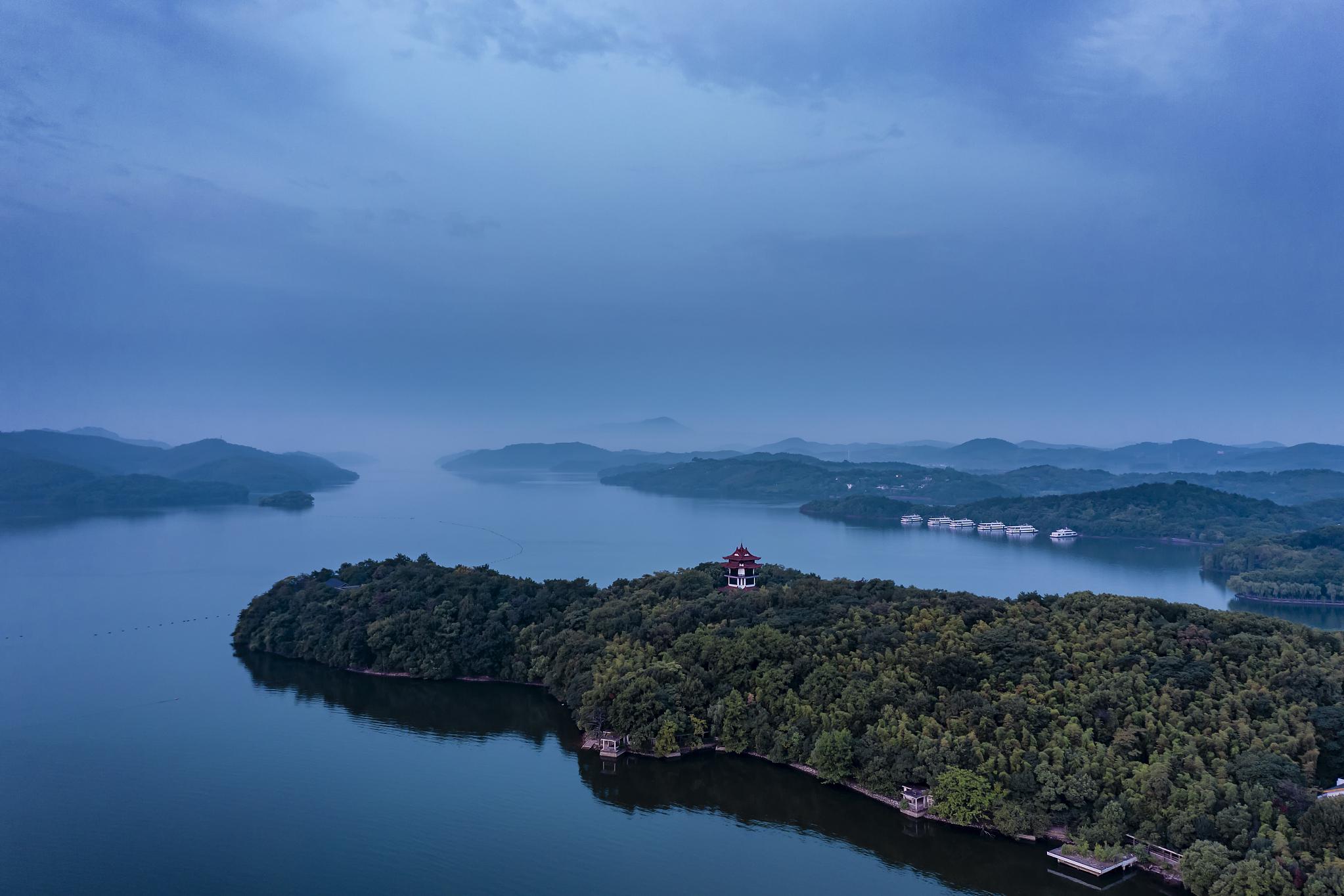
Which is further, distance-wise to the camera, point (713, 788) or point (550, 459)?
point (550, 459)

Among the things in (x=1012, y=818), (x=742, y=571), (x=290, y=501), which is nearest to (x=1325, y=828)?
(x=1012, y=818)

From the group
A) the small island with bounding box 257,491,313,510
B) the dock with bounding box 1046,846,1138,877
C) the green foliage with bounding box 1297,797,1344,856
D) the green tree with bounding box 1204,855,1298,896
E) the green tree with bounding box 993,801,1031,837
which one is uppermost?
the small island with bounding box 257,491,313,510

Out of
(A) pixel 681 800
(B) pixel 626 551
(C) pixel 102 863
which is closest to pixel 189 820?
(C) pixel 102 863

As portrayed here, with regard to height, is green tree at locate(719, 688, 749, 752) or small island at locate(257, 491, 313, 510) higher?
small island at locate(257, 491, 313, 510)

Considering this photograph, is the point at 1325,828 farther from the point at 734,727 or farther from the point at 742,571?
the point at 742,571

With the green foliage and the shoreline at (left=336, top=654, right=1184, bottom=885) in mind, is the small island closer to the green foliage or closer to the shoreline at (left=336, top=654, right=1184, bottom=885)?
the shoreline at (left=336, top=654, right=1184, bottom=885)

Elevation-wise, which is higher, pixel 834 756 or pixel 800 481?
pixel 800 481

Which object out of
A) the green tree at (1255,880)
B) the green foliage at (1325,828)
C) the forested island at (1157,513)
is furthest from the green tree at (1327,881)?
the forested island at (1157,513)

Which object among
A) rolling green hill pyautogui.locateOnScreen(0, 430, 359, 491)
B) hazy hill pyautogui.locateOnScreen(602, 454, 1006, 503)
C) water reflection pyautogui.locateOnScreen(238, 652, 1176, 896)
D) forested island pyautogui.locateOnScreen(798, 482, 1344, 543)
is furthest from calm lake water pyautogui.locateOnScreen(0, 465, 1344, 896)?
rolling green hill pyautogui.locateOnScreen(0, 430, 359, 491)
